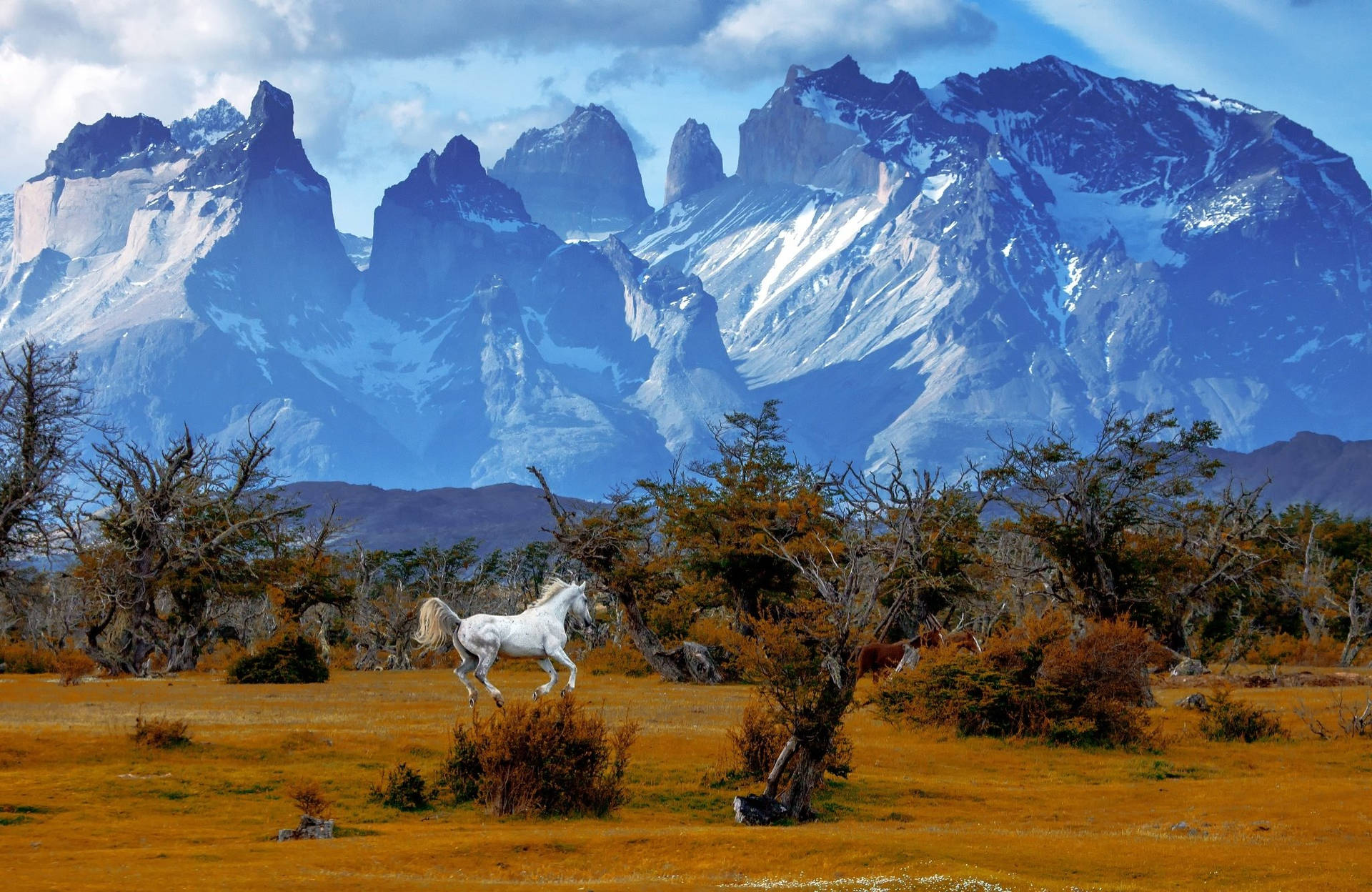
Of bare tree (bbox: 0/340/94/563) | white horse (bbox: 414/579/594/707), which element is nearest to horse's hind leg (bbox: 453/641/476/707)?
white horse (bbox: 414/579/594/707)

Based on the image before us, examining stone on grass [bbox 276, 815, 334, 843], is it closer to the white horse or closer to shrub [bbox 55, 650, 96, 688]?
the white horse

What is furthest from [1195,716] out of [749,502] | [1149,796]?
[749,502]

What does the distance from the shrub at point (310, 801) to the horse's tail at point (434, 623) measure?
7.41m

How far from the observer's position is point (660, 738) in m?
26.7

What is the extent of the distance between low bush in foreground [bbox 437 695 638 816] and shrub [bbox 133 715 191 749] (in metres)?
5.55

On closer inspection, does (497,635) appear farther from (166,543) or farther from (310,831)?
(166,543)

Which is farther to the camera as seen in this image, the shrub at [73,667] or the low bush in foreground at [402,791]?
the shrub at [73,667]

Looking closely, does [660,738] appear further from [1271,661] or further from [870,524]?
[1271,661]

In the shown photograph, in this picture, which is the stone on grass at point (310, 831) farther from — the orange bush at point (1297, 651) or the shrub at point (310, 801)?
the orange bush at point (1297, 651)

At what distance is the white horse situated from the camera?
2730 centimetres

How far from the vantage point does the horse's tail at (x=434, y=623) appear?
2717 centimetres

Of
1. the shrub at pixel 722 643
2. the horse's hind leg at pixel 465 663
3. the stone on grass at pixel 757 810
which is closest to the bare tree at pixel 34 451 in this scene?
the horse's hind leg at pixel 465 663

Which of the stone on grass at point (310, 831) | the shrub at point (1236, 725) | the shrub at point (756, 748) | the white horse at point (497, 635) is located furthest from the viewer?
the shrub at point (1236, 725)

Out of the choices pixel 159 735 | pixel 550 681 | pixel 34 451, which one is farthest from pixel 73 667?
pixel 550 681
